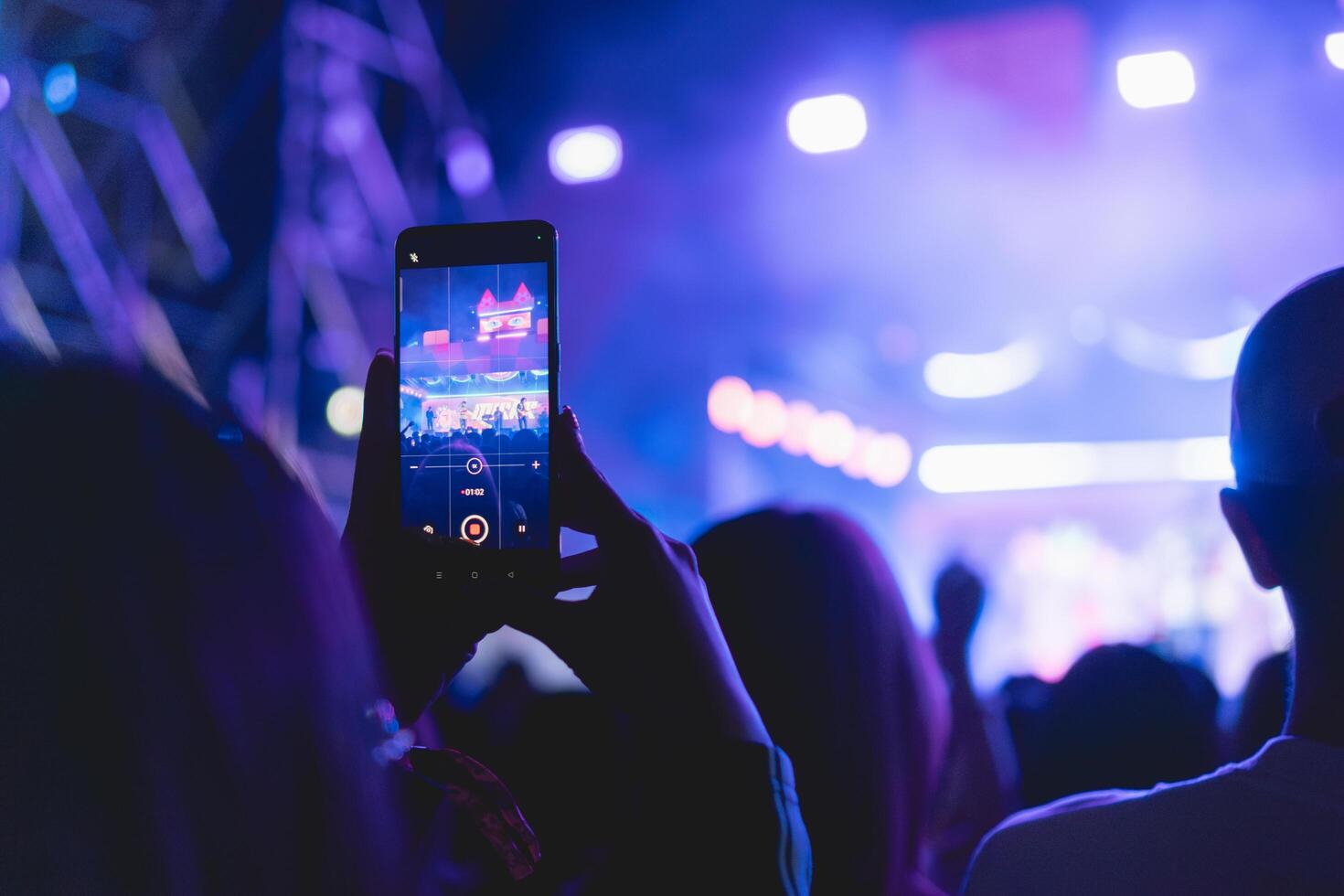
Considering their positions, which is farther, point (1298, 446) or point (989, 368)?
point (989, 368)

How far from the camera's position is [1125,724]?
204cm

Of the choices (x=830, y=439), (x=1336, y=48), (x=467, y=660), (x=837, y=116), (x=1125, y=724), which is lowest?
(x=1125, y=724)

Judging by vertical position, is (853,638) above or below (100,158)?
below

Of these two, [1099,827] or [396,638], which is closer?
[396,638]

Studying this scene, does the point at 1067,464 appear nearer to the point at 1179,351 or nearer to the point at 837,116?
the point at 1179,351

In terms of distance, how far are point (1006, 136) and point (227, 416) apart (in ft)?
18.4

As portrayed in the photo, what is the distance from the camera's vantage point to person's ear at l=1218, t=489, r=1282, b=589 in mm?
897

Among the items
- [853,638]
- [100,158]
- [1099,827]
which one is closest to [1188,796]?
[1099,827]

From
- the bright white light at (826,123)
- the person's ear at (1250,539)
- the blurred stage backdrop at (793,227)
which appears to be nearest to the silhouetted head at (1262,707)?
the person's ear at (1250,539)

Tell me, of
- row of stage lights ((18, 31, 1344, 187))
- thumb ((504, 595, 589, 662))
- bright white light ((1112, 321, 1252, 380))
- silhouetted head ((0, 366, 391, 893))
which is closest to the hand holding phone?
thumb ((504, 595, 589, 662))

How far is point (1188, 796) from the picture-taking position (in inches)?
33.6

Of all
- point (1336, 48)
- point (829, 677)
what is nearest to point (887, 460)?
point (1336, 48)

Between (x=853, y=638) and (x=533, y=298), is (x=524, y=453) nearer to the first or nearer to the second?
(x=533, y=298)

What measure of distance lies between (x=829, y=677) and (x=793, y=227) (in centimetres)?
519
